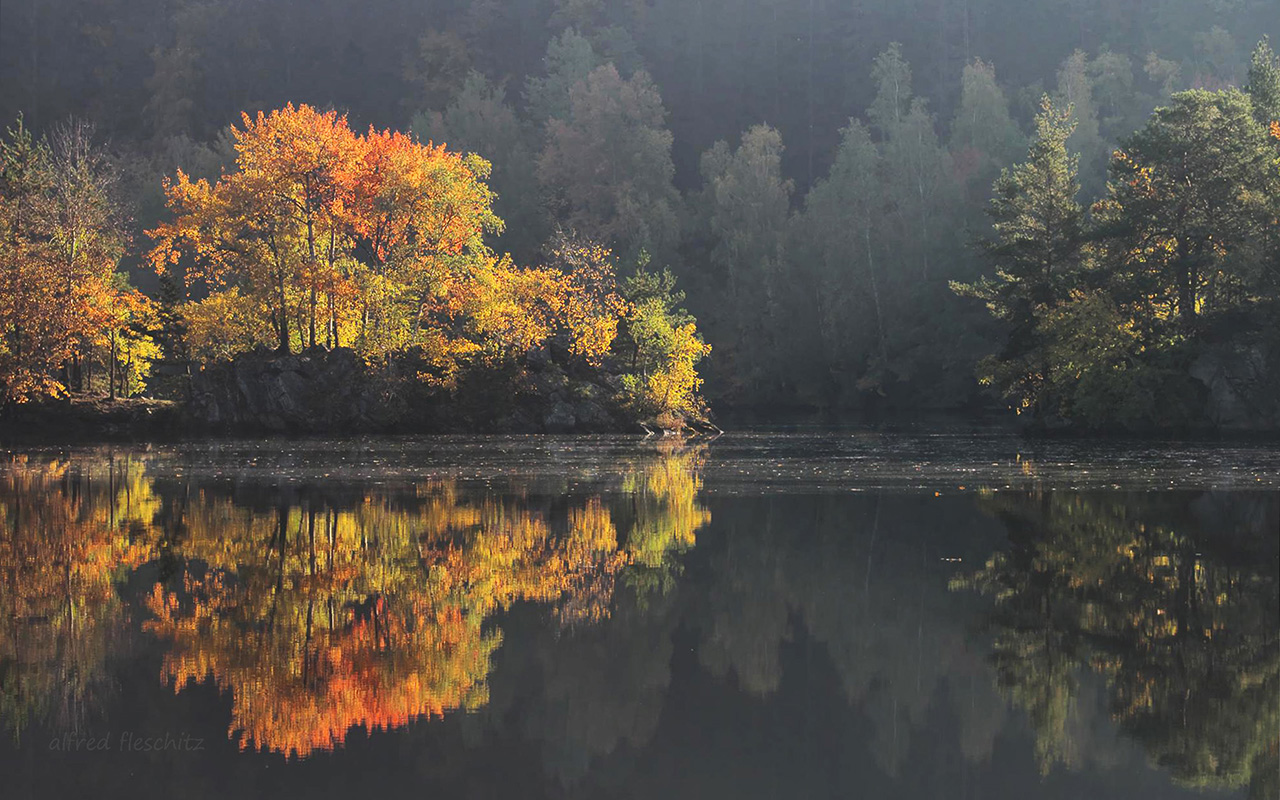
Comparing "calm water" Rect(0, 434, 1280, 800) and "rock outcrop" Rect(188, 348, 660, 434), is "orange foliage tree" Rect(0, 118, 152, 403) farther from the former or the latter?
"calm water" Rect(0, 434, 1280, 800)

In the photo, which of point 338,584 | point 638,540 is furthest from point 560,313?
point 338,584

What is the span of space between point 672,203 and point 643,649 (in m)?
94.4

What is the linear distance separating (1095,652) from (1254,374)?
4486cm

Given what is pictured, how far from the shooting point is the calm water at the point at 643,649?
8484 millimetres

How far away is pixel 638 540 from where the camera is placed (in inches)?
734

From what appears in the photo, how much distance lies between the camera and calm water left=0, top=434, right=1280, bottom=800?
8484 millimetres

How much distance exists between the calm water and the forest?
32505 millimetres

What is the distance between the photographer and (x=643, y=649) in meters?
11.5

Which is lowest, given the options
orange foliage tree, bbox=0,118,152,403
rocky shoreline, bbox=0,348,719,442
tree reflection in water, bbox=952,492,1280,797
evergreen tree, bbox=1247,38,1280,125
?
tree reflection in water, bbox=952,492,1280,797

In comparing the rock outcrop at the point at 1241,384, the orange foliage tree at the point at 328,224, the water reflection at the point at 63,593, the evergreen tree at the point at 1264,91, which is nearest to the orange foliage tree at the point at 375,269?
the orange foliage tree at the point at 328,224

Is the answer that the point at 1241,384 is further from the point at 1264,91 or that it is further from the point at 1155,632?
the point at 1155,632

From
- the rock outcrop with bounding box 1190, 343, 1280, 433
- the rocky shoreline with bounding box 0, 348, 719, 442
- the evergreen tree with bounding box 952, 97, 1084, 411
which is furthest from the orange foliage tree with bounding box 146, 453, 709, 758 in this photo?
the evergreen tree with bounding box 952, 97, 1084, 411

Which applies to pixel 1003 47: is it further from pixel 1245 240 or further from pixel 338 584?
pixel 338 584

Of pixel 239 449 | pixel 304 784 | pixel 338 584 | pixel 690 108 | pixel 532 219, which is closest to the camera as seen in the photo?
pixel 304 784
